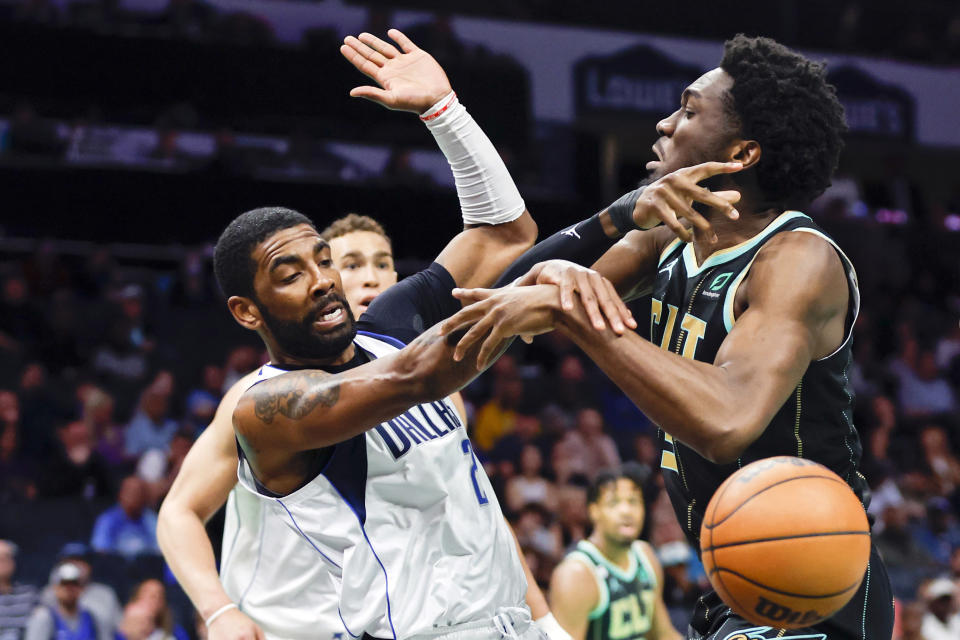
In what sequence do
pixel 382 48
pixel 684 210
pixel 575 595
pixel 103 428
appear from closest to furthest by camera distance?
pixel 684 210
pixel 382 48
pixel 575 595
pixel 103 428

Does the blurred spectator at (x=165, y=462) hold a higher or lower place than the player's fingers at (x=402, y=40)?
lower

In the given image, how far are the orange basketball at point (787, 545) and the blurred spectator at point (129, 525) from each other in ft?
21.3

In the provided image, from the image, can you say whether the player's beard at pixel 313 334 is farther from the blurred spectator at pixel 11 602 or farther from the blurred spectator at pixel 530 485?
the blurred spectator at pixel 530 485

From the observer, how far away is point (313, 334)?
11.5 ft

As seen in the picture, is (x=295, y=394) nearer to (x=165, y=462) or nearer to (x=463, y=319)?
(x=463, y=319)

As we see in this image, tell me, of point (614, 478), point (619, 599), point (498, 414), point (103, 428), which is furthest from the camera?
point (498, 414)

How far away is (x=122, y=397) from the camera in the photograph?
34.1ft

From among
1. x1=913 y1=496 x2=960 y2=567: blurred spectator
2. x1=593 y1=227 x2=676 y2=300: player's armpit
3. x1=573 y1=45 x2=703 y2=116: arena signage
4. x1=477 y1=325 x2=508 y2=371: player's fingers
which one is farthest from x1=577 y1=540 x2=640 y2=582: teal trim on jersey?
x1=573 y1=45 x2=703 y2=116: arena signage

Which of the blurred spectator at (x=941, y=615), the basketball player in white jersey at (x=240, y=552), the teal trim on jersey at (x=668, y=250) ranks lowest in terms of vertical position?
the blurred spectator at (x=941, y=615)

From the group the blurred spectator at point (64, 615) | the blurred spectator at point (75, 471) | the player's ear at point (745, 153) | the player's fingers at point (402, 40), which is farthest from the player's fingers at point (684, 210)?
the blurred spectator at point (75, 471)

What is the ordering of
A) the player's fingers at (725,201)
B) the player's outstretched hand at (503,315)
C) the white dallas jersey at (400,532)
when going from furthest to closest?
the white dallas jersey at (400,532), the player's fingers at (725,201), the player's outstretched hand at (503,315)

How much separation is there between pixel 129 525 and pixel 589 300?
6663 millimetres

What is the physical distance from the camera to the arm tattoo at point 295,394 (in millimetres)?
3148

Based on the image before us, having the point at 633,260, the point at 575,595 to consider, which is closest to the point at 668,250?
the point at 633,260
